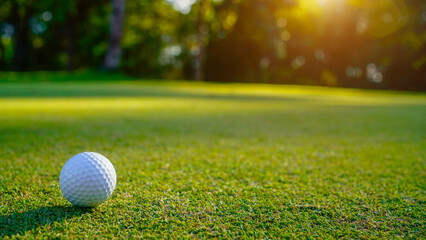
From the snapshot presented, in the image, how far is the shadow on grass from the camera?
1070mm

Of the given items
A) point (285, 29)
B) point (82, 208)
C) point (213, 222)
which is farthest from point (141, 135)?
point (285, 29)

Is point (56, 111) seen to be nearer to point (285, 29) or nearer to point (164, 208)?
point (164, 208)

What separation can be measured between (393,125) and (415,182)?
8.83 feet

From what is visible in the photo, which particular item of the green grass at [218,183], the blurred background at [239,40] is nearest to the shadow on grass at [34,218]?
the green grass at [218,183]

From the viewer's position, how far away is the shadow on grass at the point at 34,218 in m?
1.07

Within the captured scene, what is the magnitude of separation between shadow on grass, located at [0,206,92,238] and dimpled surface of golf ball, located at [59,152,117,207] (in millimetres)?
45

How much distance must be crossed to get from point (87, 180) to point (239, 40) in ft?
94.9

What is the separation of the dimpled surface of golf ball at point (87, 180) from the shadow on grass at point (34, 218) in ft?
0.15

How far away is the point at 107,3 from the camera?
23094 mm

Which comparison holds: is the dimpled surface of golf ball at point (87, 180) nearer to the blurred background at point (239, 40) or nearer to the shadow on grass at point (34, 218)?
the shadow on grass at point (34, 218)

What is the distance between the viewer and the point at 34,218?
3.73 ft

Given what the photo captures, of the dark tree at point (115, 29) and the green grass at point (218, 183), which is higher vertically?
the dark tree at point (115, 29)

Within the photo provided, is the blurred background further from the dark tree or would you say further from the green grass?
the green grass

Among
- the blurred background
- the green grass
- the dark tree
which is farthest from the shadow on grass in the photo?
the blurred background
